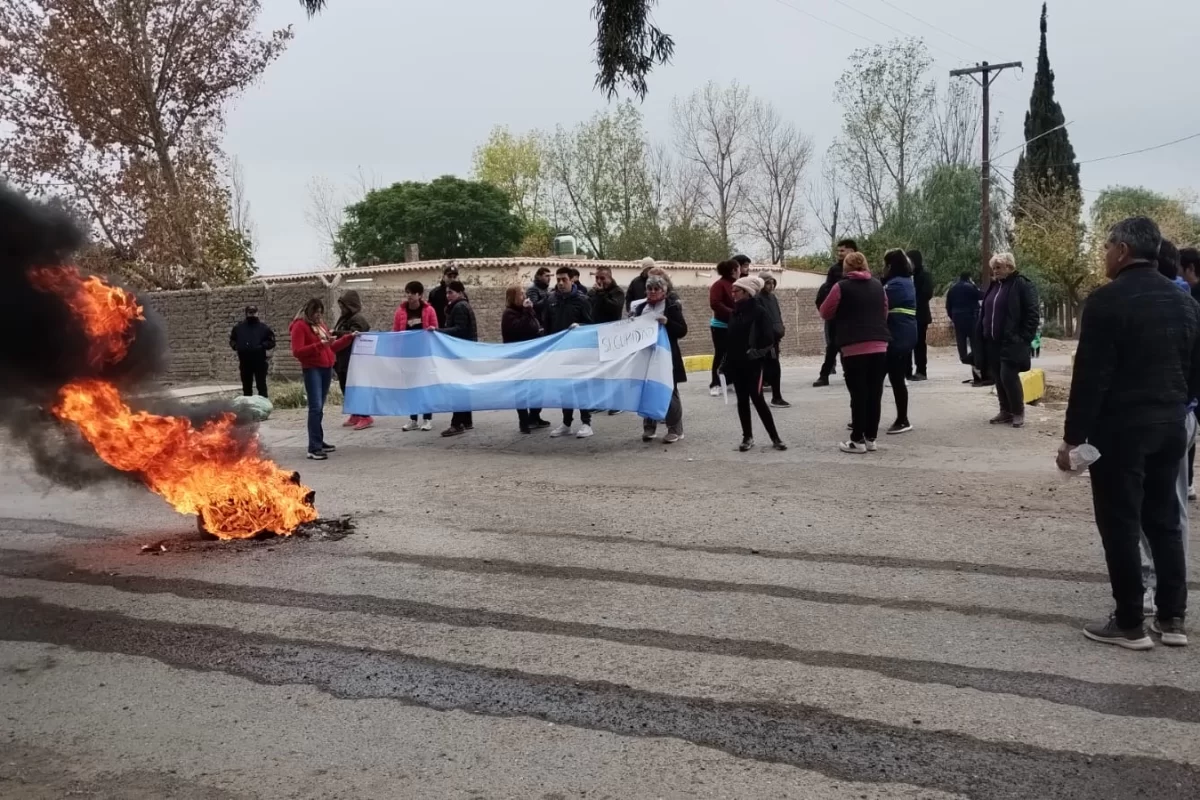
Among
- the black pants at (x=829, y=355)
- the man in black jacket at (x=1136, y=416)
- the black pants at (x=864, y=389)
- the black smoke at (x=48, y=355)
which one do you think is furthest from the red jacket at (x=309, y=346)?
the man in black jacket at (x=1136, y=416)

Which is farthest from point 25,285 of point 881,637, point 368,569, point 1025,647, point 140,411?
point 1025,647

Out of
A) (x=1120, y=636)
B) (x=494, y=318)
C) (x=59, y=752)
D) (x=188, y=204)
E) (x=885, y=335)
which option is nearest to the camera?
(x=59, y=752)

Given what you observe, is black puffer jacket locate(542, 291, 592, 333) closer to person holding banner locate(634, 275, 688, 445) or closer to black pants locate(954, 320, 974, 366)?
person holding banner locate(634, 275, 688, 445)

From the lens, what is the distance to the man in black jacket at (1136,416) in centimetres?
450

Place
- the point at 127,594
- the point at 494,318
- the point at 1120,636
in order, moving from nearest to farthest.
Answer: the point at 1120,636, the point at 127,594, the point at 494,318

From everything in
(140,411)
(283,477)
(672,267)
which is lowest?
(283,477)

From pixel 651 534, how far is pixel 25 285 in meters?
4.56

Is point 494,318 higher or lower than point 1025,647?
higher

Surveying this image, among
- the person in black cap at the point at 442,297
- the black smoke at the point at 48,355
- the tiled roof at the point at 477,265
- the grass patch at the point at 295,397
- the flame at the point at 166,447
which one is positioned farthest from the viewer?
the tiled roof at the point at 477,265

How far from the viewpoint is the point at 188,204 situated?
25.1 meters

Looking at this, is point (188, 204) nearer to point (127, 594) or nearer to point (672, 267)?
point (672, 267)

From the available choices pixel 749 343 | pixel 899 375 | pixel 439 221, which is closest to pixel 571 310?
pixel 749 343

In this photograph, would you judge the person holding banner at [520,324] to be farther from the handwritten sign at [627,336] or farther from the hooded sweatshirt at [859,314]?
the hooded sweatshirt at [859,314]

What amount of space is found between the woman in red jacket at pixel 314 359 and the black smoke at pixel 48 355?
139 inches
